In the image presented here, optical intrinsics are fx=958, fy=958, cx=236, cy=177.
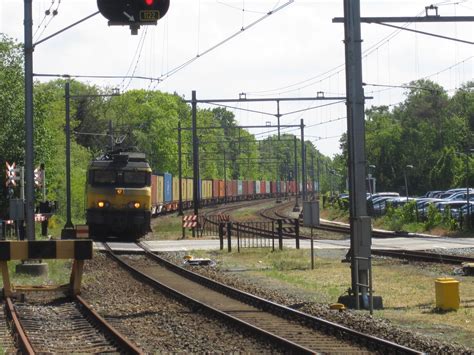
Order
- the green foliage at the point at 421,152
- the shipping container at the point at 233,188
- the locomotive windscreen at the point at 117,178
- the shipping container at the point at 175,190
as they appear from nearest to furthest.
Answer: the locomotive windscreen at the point at 117,178 < the shipping container at the point at 175,190 < the green foliage at the point at 421,152 < the shipping container at the point at 233,188

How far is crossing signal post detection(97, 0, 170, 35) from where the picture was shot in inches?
531

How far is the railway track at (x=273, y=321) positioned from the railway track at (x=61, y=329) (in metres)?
2.03

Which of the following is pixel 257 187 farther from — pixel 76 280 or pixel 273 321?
pixel 273 321

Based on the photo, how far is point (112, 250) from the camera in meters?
34.5

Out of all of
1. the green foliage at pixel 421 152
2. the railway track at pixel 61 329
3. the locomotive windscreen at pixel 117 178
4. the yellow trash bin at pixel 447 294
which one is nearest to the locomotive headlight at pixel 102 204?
the locomotive windscreen at pixel 117 178

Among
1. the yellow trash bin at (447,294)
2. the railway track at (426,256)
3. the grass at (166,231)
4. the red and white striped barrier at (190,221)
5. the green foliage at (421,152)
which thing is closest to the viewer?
the yellow trash bin at (447,294)

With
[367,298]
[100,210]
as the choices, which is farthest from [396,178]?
[367,298]

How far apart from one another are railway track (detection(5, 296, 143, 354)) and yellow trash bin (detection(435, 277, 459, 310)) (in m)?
5.94

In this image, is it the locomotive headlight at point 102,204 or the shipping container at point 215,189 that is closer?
the locomotive headlight at point 102,204

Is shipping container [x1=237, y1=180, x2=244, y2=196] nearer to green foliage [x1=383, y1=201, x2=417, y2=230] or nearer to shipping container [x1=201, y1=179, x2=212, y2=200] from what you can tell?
shipping container [x1=201, y1=179, x2=212, y2=200]

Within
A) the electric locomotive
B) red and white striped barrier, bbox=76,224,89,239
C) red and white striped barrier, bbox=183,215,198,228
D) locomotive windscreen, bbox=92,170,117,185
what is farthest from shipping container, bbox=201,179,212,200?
red and white striped barrier, bbox=76,224,89,239

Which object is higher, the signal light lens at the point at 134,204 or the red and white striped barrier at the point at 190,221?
the signal light lens at the point at 134,204

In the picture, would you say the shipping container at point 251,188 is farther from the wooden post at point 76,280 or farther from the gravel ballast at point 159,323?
the wooden post at point 76,280

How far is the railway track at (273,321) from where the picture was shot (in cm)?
1234
